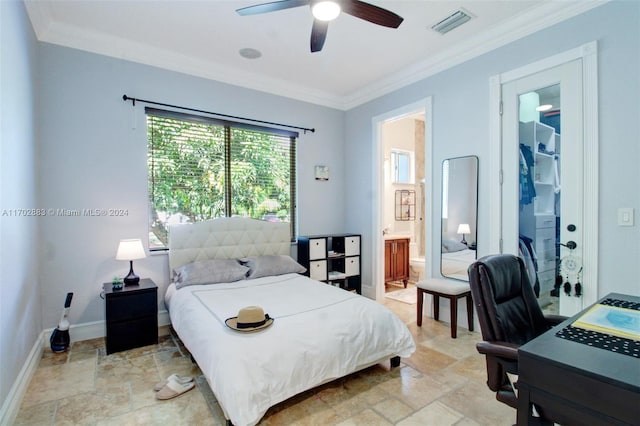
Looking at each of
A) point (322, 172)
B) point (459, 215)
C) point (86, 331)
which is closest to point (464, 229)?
point (459, 215)

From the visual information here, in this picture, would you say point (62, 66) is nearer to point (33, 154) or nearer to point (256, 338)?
point (33, 154)

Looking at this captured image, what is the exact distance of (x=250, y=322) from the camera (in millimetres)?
2123

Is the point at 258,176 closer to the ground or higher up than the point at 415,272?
higher up

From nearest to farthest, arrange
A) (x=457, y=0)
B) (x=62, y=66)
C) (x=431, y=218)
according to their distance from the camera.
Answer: (x=457, y=0) < (x=62, y=66) < (x=431, y=218)

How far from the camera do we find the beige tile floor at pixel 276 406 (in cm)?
203

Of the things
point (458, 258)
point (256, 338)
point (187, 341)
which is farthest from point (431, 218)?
point (187, 341)

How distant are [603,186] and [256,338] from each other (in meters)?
2.82

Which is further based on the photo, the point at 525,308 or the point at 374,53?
the point at 374,53

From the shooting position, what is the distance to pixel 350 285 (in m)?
4.85

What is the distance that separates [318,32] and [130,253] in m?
2.58

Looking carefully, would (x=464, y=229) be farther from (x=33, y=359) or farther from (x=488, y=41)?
(x=33, y=359)

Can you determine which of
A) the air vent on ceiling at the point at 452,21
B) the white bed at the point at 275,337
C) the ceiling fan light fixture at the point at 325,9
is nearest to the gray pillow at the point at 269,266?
the white bed at the point at 275,337

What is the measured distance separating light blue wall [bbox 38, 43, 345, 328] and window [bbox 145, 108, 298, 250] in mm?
150

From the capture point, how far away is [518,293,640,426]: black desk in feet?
3.03
